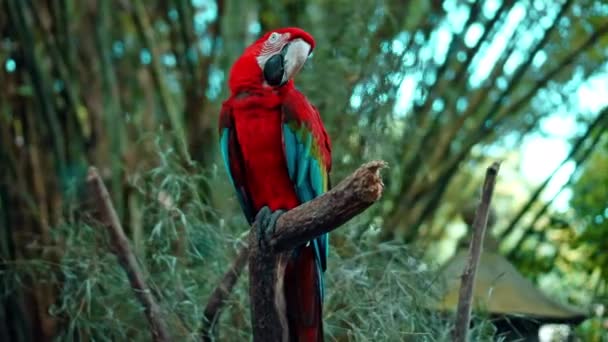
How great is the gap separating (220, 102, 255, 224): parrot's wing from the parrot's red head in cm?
6

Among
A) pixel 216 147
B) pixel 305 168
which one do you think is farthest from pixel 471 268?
pixel 216 147

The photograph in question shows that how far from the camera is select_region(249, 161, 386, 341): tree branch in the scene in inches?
57.2

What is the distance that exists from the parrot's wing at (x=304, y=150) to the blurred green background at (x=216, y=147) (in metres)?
0.30

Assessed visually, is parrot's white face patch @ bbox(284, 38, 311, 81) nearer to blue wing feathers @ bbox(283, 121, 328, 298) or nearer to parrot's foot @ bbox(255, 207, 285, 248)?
blue wing feathers @ bbox(283, 121, 328, 298)

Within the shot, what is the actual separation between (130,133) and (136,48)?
521mm

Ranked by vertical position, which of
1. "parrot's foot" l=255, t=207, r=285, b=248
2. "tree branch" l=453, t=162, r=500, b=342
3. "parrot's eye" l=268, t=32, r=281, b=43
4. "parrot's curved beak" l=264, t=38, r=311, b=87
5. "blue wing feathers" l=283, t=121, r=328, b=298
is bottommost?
"tree branch" l=453, t=162, r=500, b=342

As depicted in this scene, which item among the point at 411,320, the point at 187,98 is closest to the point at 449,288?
the point at 411,320

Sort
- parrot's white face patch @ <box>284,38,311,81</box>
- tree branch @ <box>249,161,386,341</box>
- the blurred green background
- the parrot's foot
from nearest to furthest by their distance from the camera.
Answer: tree branch @ <box>249,161,386,341</box>
the parrot's foot
parrot's white face patch @ <box>284,38,311,81</box>
the blurred green background

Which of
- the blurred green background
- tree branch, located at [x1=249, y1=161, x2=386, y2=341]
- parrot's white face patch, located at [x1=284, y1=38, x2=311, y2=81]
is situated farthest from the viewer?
the blurred green background

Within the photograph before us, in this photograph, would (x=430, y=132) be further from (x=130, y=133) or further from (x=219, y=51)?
(x=130, y=133)

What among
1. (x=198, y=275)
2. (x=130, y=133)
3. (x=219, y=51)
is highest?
(x=219, y=51)

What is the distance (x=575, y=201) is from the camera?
3.02 m

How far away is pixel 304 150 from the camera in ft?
6.35

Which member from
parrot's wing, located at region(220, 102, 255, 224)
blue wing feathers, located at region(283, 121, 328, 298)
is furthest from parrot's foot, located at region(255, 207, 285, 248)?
parrot's wing, located at region(220, 102, 255, 224)
